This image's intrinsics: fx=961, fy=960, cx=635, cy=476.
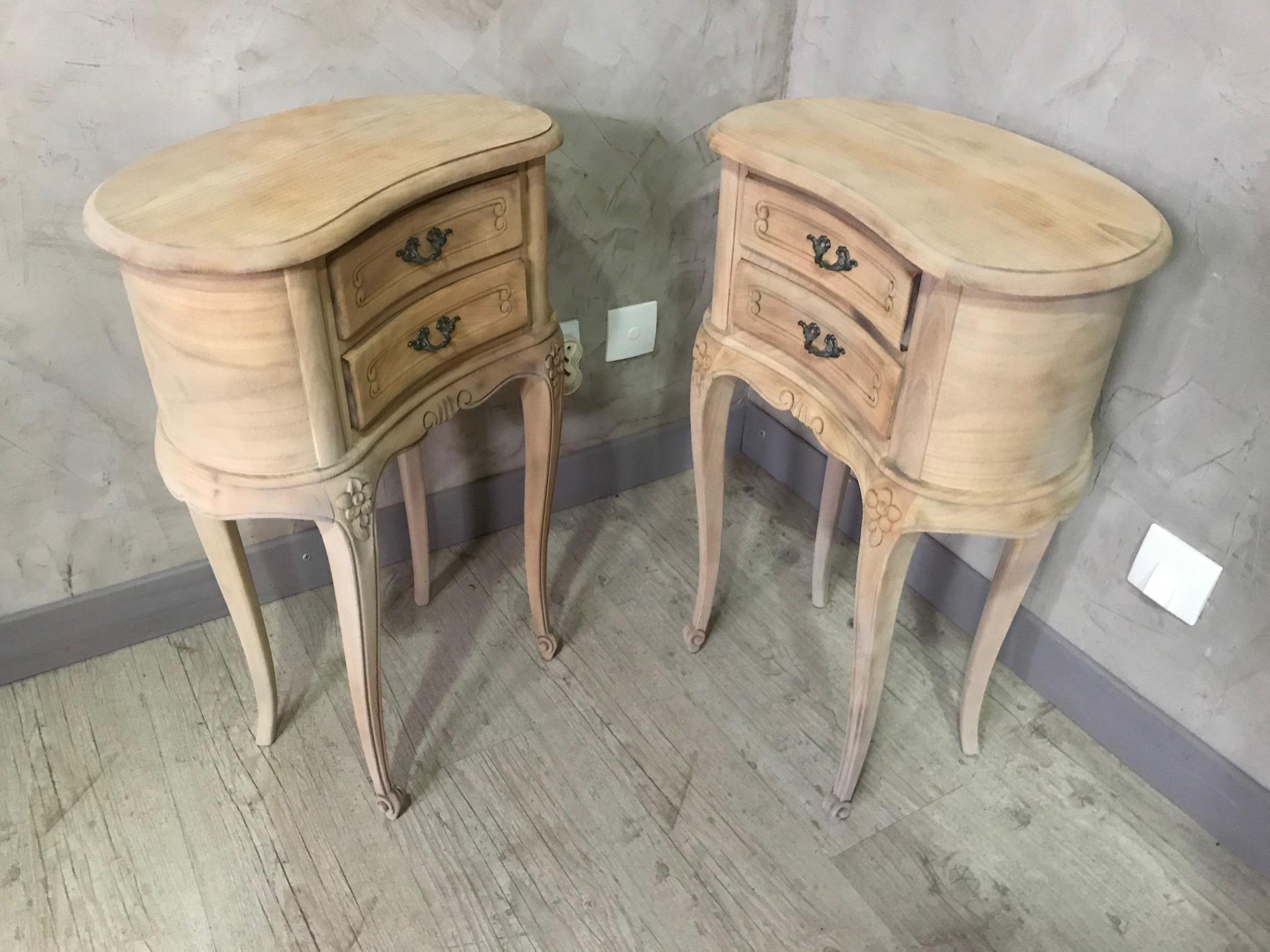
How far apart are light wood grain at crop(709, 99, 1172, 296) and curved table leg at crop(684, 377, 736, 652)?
1.12 ft

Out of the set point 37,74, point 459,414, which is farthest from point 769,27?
point 37,74

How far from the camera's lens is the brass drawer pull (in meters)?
1.09

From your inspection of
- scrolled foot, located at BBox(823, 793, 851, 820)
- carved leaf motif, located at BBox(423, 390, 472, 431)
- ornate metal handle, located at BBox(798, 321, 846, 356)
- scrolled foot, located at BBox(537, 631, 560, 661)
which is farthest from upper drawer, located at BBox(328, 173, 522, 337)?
scrolled foot, located at BBox(823, 793, 851, 820)

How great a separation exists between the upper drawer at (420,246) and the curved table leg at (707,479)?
Answer: 1.16 feet

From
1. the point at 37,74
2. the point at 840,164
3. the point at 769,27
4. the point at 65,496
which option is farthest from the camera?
the point at 769,27

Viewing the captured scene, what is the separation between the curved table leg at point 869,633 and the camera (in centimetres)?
110

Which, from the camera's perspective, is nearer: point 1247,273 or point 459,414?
point 1247,273

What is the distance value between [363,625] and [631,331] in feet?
2.77

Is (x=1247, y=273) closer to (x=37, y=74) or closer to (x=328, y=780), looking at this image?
(x=328, y=780)

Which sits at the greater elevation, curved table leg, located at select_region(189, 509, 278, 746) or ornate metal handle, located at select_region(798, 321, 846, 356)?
ornate metal handle, located at select_region(798, 321, 846, 356)

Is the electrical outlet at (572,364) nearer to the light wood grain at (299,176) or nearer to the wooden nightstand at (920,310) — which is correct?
the wooden nightstand at (920,310)

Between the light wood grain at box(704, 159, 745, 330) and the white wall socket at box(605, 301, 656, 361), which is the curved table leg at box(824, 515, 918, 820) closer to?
the light wood grain at box(704, 159, 745, 330)

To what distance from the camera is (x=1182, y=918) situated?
1.22 m

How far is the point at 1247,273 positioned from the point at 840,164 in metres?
0.49
